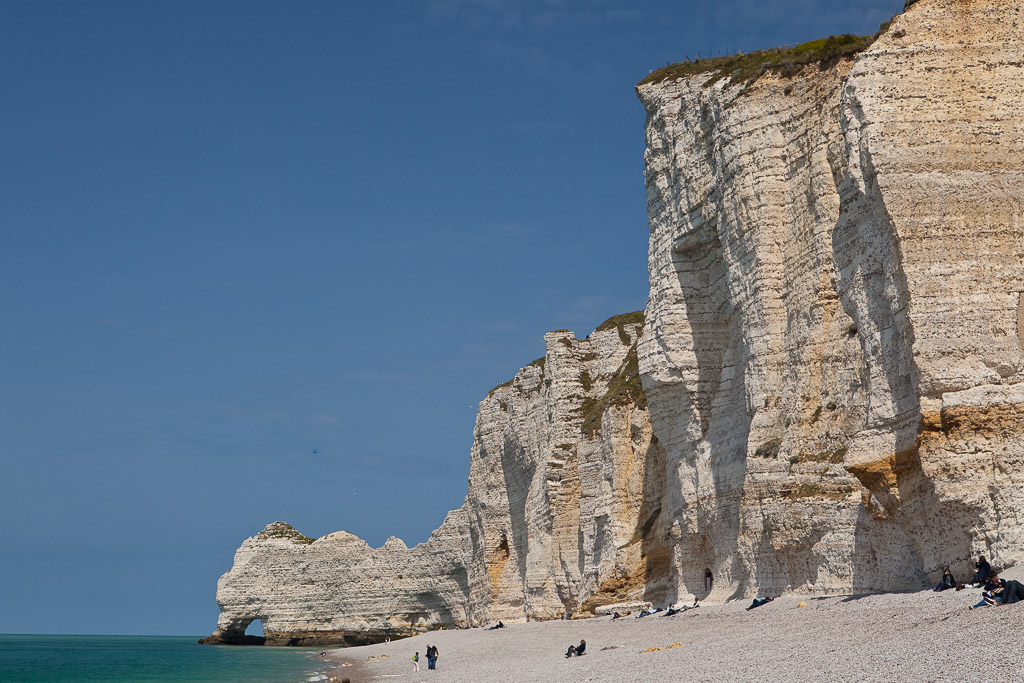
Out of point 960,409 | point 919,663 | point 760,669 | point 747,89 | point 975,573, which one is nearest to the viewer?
point 919,663

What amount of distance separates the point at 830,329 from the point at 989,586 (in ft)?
31.6

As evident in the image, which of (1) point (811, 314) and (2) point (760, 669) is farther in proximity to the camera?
(1) point (811, 314)

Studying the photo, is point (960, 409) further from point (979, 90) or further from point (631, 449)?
point (631, 449)

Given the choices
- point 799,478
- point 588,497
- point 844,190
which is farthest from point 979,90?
point 588,497

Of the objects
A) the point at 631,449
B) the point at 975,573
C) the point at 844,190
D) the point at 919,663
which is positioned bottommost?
the point at 919,663

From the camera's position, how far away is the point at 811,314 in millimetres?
25281

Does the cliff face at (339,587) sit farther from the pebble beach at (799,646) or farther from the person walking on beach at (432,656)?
the pebble beach at (799,646)

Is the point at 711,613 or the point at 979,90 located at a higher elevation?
the point at 979,90

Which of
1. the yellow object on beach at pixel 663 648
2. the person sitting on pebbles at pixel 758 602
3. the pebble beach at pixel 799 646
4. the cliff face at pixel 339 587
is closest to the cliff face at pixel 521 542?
the cliff face at pixel 339 587

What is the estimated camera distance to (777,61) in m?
27.7

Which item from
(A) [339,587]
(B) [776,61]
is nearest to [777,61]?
(B) [776,61]

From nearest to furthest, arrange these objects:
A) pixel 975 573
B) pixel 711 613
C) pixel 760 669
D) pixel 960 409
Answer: pixel 760 669 < pixel 975 573 < pixel 960 409 < pixel 711 613

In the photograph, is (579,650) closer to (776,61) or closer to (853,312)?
(853,312)

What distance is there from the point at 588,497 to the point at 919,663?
30.9 metres
